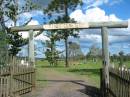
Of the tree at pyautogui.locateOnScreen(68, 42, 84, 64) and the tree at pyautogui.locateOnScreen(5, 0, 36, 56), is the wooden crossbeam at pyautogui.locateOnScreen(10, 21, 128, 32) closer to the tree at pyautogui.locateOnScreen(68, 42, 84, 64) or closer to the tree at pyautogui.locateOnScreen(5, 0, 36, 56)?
the tree at pyautogui.locateOnScreen(5, 0, 36, 56)

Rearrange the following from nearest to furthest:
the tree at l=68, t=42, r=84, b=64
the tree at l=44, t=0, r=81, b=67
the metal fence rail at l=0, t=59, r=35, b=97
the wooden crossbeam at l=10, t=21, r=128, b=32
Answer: the metal fence rail at l=0, t=59, r=35, b=97 < the wooden crossbeam at l=10, t=21, r=128, b=32 < the tree at l=44, t=0, r=81, b=67 < the tree at l=68, t=42, r=84, b=64

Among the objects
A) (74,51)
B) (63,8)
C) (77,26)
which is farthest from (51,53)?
(77,26)

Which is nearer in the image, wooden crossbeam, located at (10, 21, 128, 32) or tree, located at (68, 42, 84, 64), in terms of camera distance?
wooden crossbeam, located at (10, 21, 128, 32)

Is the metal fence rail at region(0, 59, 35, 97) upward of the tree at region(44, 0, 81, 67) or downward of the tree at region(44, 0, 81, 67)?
downward

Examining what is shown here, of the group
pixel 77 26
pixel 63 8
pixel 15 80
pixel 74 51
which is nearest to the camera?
pixel 15 80

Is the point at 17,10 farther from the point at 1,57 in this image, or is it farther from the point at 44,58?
the point at 44,58

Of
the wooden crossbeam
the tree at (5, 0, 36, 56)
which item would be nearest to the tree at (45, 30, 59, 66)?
the tree at (5, 0, 36, 56)

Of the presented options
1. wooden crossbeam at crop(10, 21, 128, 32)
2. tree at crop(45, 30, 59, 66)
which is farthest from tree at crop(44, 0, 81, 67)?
wooden crossbeam at crop(10, 21, 128, 32)

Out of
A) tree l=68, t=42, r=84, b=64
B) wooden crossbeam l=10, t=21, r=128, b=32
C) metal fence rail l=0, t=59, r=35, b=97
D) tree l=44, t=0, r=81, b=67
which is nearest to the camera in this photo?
metal fence rail l=0, t=59, r=35, b=97

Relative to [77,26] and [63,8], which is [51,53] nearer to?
[63,8]

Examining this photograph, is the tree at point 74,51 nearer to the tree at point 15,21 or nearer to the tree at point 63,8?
the tree at point 63,8

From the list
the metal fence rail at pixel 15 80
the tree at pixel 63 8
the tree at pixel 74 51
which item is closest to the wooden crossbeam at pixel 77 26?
the metal fence rail at pixel 15 80

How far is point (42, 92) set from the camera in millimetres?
19703

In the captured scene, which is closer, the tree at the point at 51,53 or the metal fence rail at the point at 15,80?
the metal fence rail at the point at 15,80
